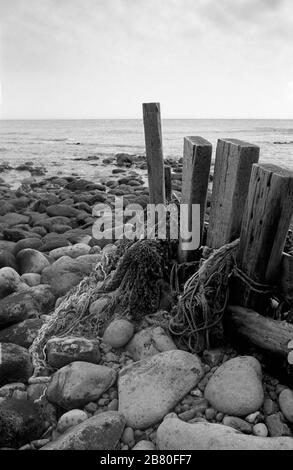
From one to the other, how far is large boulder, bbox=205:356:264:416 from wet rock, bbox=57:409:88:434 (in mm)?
895

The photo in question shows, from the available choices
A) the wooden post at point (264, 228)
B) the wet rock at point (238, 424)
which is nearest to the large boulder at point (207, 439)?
the wet rock at point (238, 424)

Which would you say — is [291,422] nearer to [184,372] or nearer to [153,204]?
[184,372]

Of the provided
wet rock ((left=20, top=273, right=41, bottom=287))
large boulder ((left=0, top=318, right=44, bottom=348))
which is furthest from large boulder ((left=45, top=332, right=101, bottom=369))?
wet rock ((left=20, top=273, right=41, bottom=287))

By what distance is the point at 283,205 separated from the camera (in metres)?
3.04

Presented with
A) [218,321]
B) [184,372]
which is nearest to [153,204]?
[218,321]

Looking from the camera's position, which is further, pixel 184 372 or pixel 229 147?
pixel 229 147

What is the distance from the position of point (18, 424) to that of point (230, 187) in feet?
7.80

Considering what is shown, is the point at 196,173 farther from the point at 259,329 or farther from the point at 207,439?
the point at 207,439

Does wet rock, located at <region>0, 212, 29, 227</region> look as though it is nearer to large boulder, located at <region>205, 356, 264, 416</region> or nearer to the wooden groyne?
the wooden groyne

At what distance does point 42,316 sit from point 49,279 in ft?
2.75

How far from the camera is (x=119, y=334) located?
382cm

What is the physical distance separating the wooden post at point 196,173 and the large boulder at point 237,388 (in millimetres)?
1299

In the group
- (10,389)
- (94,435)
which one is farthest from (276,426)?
(10,389)

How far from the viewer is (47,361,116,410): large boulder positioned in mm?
3234
